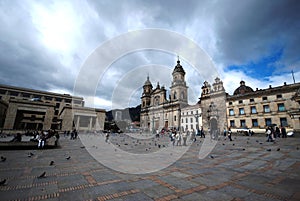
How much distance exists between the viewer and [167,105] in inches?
2365

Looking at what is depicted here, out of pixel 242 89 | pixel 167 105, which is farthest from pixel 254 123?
pixel 167 105

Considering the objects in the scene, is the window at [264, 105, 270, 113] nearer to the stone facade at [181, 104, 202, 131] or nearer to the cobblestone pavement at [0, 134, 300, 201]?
the stone facade at [181, 104, 202, 131]

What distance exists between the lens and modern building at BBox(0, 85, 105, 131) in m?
36.0

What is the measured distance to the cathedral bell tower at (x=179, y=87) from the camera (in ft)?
185

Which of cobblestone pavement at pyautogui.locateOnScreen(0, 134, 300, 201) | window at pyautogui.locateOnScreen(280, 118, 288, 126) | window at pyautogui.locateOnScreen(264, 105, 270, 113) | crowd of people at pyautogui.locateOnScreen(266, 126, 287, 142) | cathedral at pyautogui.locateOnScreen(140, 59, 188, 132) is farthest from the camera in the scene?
cathedral at pyautogui.locateOnScreen(140, 59, 188, 132)

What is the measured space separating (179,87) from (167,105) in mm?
9230

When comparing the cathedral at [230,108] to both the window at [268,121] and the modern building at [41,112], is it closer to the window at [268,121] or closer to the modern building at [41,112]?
the window at [268,121]

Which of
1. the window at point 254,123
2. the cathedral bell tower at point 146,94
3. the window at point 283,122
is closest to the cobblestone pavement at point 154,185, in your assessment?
the window at point 283,122

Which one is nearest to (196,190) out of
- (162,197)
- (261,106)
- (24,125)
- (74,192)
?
(162,197)

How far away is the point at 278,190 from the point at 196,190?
2.11 metres

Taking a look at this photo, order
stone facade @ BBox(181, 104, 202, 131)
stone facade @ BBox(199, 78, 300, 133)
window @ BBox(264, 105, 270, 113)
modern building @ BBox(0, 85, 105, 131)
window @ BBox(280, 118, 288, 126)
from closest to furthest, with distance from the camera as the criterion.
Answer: stone facade @ BBox(199, 78, 300, 133)
window @ BBox(280, 118, 288, 126)
window @ BBox(264, 105, 270, 113)
modern building @ BBox(0, 85, 105, 131)
stone facade @ BBox(181, 104, 202, 131)

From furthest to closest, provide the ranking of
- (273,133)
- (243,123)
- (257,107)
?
1. (243,123)
2. (257,107)
3. (273,133)

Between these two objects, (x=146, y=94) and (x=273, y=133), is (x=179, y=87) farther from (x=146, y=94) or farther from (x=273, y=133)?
(x=273, y=133)

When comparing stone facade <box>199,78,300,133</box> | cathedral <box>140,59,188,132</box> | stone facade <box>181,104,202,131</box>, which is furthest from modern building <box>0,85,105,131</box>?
stone facade <box>199,78,300,133</box>
